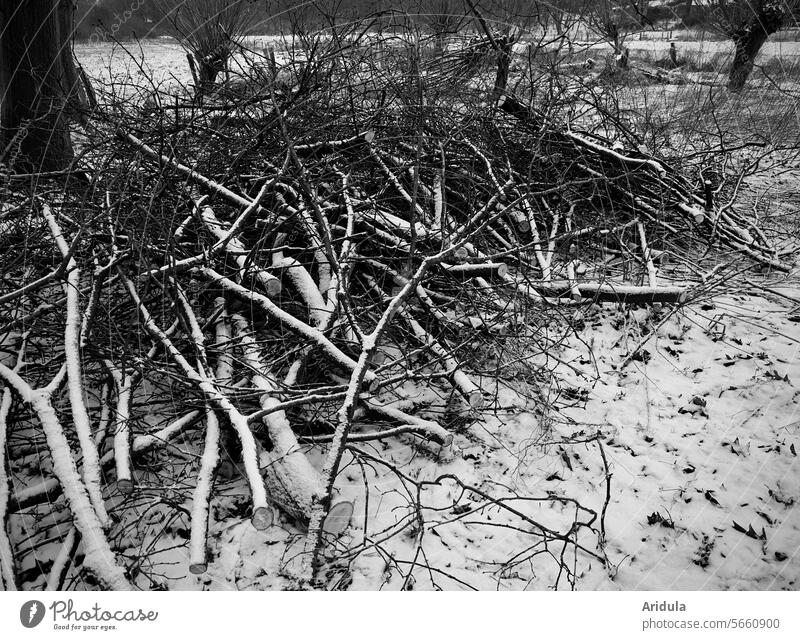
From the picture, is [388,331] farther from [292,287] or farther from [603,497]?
[603,497]

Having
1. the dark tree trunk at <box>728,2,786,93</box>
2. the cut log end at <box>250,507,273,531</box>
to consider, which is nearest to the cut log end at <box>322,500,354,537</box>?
the cut log end at <box>250,507,273,531</box>

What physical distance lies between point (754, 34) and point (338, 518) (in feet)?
16.4

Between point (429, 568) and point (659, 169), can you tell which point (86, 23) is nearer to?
point (659, 169)

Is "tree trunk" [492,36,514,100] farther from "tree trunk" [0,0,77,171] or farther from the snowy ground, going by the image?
"tree trunk" [0,0,77,171]

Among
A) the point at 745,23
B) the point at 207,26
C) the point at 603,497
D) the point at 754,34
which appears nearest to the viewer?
the point at 603,497

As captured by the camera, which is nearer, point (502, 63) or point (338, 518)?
point (338, 518)

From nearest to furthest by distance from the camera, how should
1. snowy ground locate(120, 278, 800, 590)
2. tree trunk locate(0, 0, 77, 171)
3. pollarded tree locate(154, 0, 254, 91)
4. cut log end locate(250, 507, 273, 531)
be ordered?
cut log end locate(250, 507, 273, 531)
snowy ground locate(120, 278, 800, 590)
pollarded tree locate(154, 0, 254, 91)
tree trunk locate(0, 0, 77, 171)

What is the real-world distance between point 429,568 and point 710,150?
400 centimetres

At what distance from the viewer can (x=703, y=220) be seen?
379 centimetres

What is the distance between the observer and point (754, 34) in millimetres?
4488

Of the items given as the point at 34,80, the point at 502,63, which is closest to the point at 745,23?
the point at 502,63

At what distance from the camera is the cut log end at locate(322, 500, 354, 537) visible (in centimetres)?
204

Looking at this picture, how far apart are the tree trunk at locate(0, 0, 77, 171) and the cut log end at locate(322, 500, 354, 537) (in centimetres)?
376

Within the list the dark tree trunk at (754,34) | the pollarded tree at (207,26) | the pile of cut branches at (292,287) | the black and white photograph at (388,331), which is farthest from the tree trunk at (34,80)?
the dark tree trunk at (754,34)
